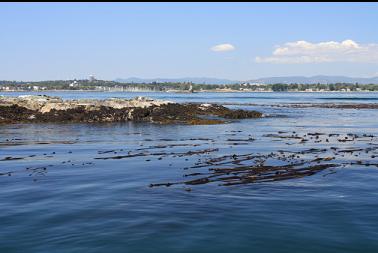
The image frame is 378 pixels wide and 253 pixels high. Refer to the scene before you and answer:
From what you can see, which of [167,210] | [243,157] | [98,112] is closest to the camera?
[167,210]

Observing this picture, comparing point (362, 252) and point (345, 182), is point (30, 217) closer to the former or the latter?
point (362, 252)

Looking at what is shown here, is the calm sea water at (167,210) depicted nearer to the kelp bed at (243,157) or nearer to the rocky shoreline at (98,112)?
the kelp bed at (243,157)

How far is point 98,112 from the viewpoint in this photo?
41.4m

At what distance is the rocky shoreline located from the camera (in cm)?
3978

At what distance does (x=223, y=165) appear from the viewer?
18.0 metres

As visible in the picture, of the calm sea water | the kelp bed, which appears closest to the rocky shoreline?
the kelp bed

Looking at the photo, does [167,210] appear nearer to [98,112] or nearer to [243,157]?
[243,157]

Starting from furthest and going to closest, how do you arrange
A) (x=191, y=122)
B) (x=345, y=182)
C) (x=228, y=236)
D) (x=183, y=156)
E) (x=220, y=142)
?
(x=191, y=122) < (x=220, y=142) < (x=183, y=156) < (x=345, y=182) < (x=228, y=236)

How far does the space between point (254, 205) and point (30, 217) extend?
5.32 metres

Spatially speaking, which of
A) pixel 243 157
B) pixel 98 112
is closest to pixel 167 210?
pixel 243 157

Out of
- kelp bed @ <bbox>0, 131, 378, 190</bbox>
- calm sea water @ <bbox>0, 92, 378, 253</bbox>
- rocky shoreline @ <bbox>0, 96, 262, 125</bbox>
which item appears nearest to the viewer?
calm sea water @ <bbox>0, 92, 378, 253</bbox>

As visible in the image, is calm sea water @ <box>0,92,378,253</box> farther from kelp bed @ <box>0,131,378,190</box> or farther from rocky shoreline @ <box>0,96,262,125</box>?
rocky shoreline @ <box>0,96,262,125</box>

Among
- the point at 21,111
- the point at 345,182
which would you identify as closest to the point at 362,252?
the point at 345,182

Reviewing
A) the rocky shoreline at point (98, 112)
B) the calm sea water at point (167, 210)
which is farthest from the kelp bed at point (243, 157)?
the rocky shoreline at point (98, 112)
